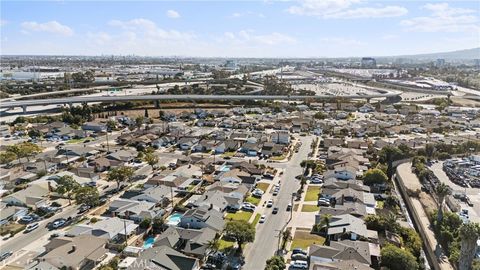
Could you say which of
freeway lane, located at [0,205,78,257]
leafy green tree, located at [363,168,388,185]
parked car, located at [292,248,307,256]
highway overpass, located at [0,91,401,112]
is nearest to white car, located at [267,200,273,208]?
parked car, located at [292,248,307,256]

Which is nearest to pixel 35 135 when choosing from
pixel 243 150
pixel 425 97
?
pixel 243 150

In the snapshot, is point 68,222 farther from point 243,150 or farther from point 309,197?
point 243,150

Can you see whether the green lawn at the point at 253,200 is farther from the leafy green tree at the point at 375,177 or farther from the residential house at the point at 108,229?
the leafy green tree at the point at 375,177

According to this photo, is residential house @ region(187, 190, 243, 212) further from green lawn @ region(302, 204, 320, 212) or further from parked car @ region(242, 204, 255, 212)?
green lawn @ region(302, 204, 320, 212)

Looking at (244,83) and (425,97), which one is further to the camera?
(244,83)

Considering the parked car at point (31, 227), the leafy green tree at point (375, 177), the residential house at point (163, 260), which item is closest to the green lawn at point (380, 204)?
the leafy green tree at point (375, 177)

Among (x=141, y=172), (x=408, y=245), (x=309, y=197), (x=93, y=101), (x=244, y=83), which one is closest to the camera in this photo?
(x=408, y=245)

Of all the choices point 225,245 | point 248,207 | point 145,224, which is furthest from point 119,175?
point 225,245

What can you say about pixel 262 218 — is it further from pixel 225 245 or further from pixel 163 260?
pixel 163 260
